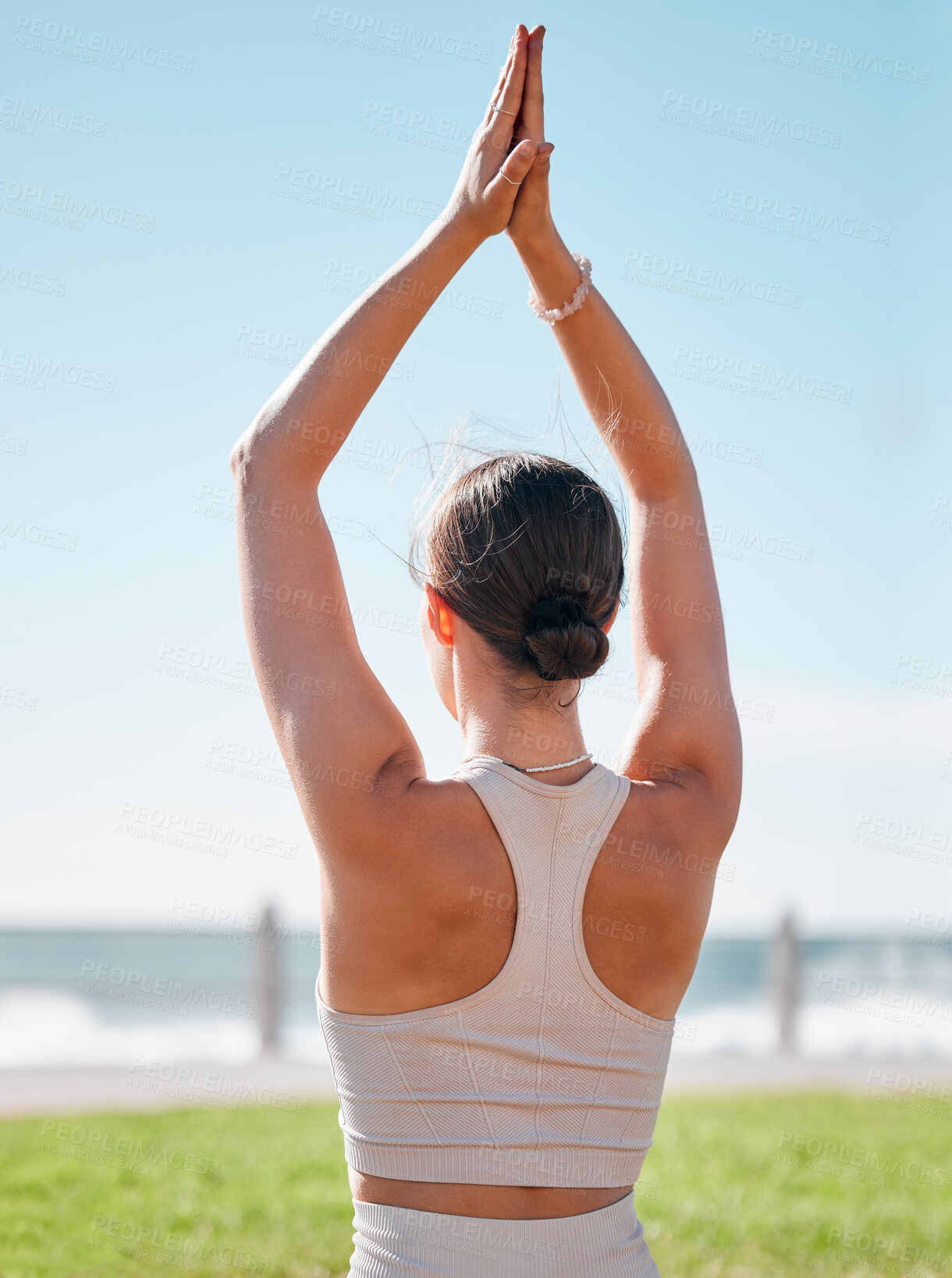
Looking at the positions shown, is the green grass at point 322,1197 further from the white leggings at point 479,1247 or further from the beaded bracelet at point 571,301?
the beaded bracelet at point 571,301

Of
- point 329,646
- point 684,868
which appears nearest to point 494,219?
point 329,646

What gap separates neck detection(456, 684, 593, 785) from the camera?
1579 millimetres

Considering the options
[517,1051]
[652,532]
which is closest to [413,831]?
[517,1051]

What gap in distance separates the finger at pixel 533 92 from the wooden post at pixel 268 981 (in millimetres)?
9840

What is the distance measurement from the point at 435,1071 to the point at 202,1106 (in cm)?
716

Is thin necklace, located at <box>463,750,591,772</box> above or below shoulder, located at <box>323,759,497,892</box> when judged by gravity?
above

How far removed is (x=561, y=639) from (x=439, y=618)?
20 cm

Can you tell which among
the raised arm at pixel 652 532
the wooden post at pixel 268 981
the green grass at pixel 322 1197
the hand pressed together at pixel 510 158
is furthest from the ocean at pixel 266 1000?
the hand pressed together at pixel 510 158

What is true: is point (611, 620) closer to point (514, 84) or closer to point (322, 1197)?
point (514, 84)

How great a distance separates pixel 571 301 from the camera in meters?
2.00

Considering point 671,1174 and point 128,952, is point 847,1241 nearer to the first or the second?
point 671,1174

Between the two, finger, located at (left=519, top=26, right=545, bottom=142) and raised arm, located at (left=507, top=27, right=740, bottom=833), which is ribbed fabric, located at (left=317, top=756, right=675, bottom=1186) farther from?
finger, located at (left=519, top=26, right=545, bottom=142)

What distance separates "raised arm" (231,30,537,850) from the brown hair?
0.21 metres

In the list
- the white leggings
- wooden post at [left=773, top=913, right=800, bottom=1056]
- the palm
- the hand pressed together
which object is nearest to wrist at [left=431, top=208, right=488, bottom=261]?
the hand pressed together
